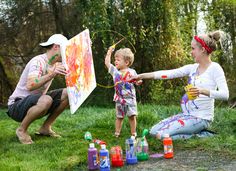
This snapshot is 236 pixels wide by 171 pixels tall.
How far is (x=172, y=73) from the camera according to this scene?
17.1 ft

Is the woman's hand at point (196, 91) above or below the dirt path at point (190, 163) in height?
above

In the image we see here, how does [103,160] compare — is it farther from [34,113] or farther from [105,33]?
[105,33]

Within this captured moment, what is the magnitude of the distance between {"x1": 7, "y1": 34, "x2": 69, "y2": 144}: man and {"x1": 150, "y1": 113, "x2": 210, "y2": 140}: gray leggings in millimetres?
1207

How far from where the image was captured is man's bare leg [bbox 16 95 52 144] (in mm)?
4859

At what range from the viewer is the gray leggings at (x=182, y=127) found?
192 inches

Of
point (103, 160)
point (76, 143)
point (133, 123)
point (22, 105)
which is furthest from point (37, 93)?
point (103, 160)

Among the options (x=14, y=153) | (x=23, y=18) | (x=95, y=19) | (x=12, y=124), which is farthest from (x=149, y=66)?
(x=14, y=153)

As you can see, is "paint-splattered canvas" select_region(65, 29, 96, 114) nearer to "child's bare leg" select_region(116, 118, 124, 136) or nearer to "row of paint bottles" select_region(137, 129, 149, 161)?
"child's bare leg" select_region(116, 118, 124, 136)

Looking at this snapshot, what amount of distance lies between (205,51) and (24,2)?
26.2 feet

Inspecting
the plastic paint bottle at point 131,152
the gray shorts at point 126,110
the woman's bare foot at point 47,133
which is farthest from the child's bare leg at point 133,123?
the plastic paint bottle at point 131,152

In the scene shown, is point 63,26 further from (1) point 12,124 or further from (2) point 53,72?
(2) point 53,72

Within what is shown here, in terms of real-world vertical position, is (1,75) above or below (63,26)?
below

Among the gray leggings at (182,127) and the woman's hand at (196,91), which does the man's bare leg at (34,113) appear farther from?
the woman's hand at (196,91)

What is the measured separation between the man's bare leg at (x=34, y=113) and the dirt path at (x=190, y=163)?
1424 millimetres
